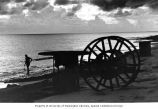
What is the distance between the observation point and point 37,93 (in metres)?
11.6

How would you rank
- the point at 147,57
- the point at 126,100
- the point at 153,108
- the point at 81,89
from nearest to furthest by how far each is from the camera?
the point at 153,108, the point at 126,100, the point at 81,89, the point at 147,57

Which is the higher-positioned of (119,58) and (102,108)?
(119,58)

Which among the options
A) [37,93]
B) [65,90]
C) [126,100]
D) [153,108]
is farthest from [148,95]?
[37,93]

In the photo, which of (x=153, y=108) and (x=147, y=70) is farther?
(x=147, y=70)

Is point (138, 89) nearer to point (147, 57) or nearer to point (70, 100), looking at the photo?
point (70, 100)

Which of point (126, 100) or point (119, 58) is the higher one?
point (119, 58)

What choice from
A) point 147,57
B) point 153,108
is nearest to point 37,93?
point 153,108

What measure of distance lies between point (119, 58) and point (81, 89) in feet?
7.30

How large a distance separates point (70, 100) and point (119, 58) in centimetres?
216

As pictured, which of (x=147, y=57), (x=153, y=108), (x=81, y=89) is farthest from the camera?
(x=147, y=57)

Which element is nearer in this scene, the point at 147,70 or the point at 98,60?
the point at 98,60

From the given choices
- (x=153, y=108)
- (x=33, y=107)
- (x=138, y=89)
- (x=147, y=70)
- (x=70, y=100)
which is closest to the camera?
(x=153, y=108)

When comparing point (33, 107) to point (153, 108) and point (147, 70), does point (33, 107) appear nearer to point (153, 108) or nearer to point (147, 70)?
point (153, 108)

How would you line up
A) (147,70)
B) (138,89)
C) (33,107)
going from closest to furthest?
(33,107), (138,89), (147,70)
